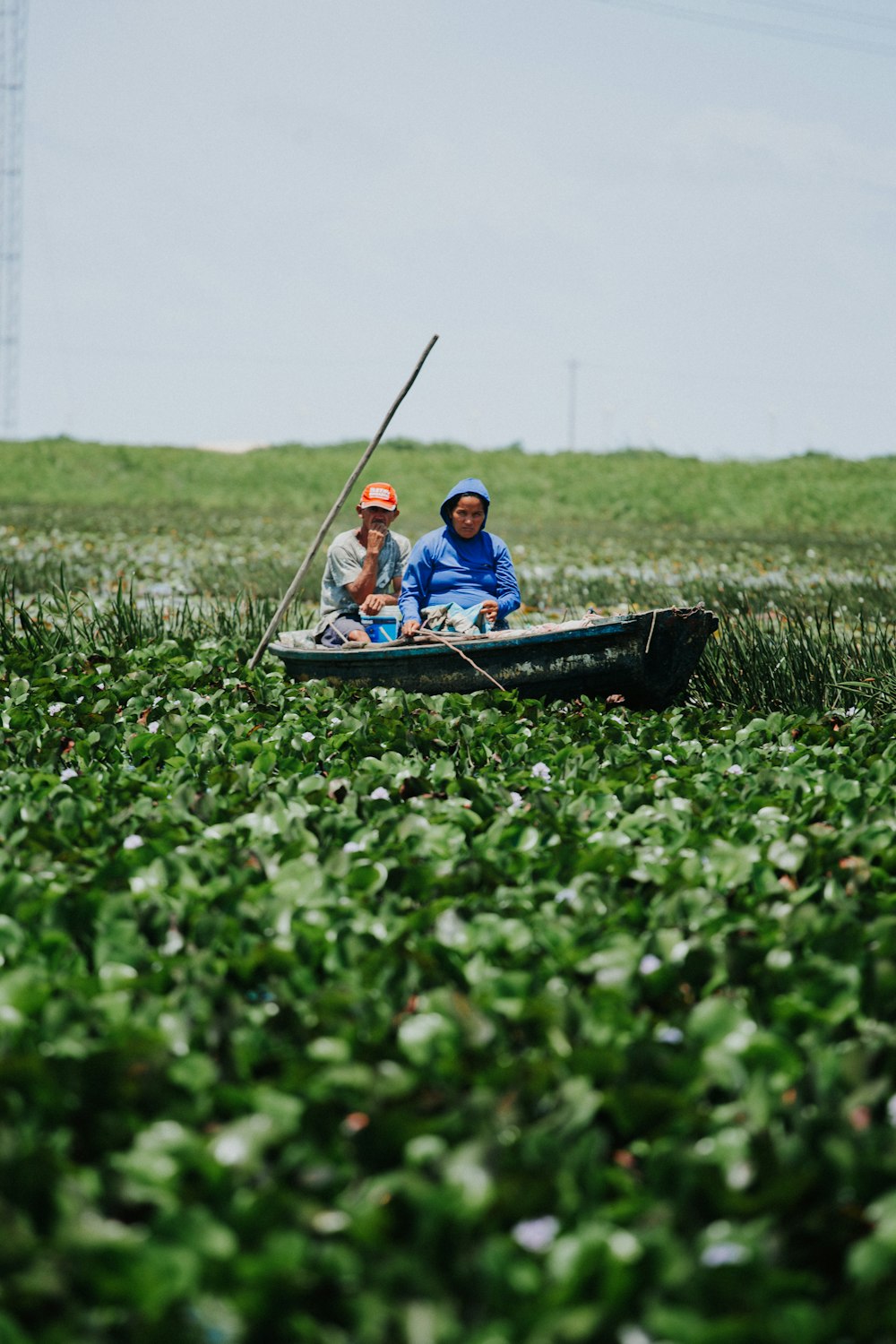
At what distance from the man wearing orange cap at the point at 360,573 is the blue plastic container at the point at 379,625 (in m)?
0.05

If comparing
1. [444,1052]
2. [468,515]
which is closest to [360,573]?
[468,515]

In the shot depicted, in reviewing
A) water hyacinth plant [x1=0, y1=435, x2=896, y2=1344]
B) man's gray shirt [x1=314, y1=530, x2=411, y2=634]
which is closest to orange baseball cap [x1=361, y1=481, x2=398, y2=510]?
man's gray shirt [x1=314, y1=530, x2=411, y2=634]

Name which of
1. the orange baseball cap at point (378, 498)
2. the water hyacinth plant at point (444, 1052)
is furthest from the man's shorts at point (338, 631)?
the water hyacinth plant at point (444, 1052)

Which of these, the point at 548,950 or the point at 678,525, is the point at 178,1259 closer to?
the point at 548,950

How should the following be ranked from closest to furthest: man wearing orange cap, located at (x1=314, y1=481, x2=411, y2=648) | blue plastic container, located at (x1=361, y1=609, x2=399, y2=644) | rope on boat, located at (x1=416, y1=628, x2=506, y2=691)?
rope on boat, located at (x1=416, y1=628, x2=506, y2=691)
man wearing orange cap, located at (x1=314, y1=481, x2=411, y2=648)
blue plastic container, located at (x1=361, y1=609, x2=399, y2=644)

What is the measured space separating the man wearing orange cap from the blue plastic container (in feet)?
0.15

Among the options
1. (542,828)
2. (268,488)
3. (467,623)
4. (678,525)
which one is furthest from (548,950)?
(268,488)

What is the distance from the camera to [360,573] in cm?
792

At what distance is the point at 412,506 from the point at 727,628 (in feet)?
75.3

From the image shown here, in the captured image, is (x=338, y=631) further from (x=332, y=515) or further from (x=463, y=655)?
(x=463, y=655)

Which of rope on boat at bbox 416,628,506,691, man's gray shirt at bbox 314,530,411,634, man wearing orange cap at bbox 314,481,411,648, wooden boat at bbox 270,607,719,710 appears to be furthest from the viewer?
man's gray shirt at bbox 314,530,411,634

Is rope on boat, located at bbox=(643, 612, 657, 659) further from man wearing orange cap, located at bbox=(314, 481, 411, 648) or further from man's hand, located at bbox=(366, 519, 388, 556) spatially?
man's hand, located at bbox=(366, 519, 388, 556)

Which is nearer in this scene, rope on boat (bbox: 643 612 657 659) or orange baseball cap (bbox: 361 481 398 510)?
rope on boat (bbox: 643 612 657 659)

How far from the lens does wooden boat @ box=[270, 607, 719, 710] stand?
6.80 metres
